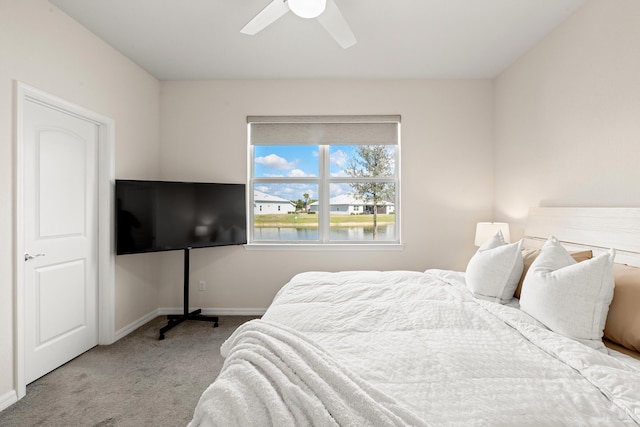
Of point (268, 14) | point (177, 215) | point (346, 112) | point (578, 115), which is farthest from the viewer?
point (346, 112)

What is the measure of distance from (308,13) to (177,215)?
2256 mm

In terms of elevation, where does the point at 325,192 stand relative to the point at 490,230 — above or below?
above

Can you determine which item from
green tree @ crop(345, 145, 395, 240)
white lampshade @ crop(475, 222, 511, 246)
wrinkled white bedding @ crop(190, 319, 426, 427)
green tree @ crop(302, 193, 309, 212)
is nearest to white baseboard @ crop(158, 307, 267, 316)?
green tree @ crop(302, 193, 309, 212)

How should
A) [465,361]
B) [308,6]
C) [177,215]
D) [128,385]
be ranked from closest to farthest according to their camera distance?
1. [465,361]
2. [308,6]
3. [128,385]
4. [177,215]

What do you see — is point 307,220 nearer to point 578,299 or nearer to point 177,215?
point 177,215

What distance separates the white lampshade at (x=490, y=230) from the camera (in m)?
3.15

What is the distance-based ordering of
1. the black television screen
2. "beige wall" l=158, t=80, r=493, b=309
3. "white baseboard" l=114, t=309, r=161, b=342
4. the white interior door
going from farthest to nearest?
"beige wall" l=158, t=80, r=493, b=309
"white baseboard" l=114, t=309, r=161, b=342
the black television screen
the white interior door

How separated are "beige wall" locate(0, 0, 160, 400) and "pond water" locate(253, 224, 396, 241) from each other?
1.32 meters

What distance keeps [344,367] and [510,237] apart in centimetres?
296

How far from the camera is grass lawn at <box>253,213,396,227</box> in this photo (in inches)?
157

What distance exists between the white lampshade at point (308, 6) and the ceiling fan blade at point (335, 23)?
0.04 m

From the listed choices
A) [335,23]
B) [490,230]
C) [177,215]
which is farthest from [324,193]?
[335,23]

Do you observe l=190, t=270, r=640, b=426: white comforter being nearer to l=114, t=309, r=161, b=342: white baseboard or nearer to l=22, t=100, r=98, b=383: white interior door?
l=22, t=100, r=98, b=383: white interior door

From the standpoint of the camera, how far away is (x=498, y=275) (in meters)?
2.11
